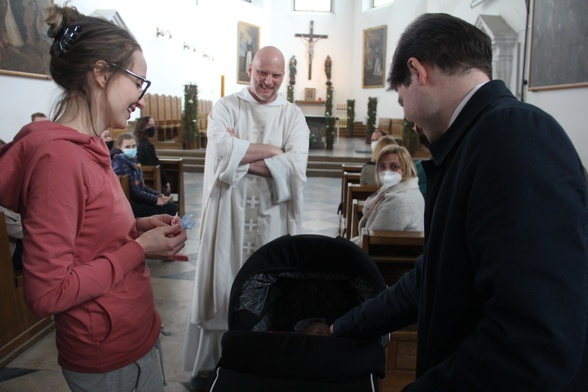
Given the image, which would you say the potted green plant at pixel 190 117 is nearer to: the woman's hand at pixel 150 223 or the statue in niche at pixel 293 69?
the statue in niche at pixel 293 69

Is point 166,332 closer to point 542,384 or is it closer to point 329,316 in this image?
point 329,316

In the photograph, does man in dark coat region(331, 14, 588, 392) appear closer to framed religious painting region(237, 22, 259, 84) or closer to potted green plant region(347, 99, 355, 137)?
potted green plant region(347, 99, 355, 137)

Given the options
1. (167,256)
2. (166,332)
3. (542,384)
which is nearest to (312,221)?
(166,332)

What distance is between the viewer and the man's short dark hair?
108 cm

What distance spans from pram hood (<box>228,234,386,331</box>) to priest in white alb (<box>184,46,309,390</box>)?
0.47m

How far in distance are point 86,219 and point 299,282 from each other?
4.39 ft

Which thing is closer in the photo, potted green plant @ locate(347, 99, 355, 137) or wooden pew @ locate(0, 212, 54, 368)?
wooden pew @ locate(0, 212, 54, 368)

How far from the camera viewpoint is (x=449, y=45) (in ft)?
3.56

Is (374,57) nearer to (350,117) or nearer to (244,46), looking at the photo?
(350,117)

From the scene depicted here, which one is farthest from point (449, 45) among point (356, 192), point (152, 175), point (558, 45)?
point (558, 45)

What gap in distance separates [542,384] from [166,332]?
3.14m

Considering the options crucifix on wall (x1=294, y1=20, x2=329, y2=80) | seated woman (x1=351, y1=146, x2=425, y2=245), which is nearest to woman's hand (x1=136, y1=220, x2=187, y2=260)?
seated woman (x1=351, y1=146, x2=425, y2=245)

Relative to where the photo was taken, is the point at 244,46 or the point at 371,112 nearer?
the point at 371,112

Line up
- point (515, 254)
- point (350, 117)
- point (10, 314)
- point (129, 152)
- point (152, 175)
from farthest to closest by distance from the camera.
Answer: point (350, 117) → point (152, 175) → point (129, 152) → point (10, 314) → point (515, 254)
